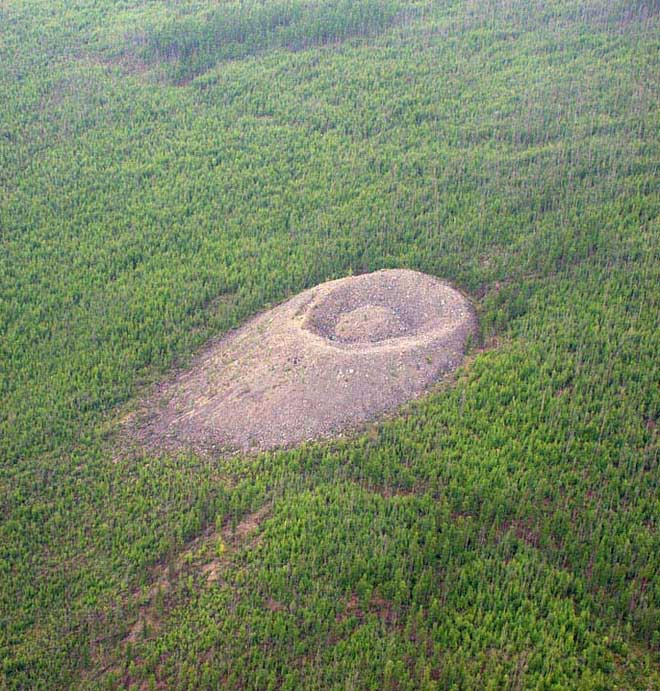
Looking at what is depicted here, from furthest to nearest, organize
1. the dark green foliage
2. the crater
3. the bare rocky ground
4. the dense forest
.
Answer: the dark green foliage
the crater
the bare rocky ground
the dense forest

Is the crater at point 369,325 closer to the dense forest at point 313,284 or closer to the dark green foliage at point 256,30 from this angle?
the dense forest at point 313,284

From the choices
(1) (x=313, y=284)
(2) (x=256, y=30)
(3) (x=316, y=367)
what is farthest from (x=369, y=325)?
(2) (x=256, y=30)

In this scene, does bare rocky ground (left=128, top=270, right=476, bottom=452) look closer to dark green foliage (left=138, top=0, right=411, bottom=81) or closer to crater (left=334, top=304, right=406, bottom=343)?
crater (left=334, top=304, right=406, bottom=343)

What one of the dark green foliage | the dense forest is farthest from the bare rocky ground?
the dark green foliage

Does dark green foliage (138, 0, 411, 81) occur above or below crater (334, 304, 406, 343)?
above

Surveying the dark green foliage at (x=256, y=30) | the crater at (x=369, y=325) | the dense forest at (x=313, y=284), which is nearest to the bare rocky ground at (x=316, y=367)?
the crater at (x=369, y=325)

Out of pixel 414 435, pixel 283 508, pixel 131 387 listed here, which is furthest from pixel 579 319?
pixel 131 387

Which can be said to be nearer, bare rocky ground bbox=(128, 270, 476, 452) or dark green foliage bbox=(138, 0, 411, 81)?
bare rocky ground bbox=(128, 270, 476, 452)

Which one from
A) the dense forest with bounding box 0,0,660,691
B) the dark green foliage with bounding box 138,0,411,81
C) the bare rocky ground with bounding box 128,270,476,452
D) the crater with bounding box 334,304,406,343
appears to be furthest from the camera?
the dark green foliage with bounding box 138,0,411,81
